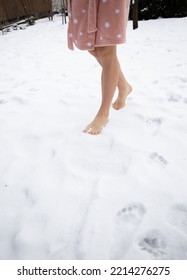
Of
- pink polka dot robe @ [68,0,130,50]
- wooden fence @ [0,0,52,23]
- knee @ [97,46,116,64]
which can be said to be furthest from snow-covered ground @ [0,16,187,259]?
wooden fence @ [0,0,52,23]

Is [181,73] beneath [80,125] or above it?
above

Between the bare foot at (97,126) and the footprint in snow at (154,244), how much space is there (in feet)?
2.41

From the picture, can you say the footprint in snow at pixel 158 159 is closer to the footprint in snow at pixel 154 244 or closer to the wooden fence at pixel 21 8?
the footprint in snow at pixel 154 244

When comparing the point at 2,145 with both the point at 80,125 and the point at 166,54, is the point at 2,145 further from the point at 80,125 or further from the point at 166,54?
the point at 166,54

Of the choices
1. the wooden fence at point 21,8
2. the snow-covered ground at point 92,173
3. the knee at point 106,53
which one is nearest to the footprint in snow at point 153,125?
the snow-covered ground at point 92,173

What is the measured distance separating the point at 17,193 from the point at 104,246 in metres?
0.51

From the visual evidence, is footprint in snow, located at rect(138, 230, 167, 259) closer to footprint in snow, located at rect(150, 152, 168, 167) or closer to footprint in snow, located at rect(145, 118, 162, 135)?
footprint in snow, located at rect(150, 152, 168, 167)

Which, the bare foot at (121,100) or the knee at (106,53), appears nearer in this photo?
the knee at (106,53)

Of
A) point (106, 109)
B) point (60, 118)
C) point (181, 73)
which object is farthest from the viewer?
point (181, 73)

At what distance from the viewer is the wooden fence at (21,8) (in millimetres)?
7722

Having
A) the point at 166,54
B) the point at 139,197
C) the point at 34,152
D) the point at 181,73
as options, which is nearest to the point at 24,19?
the point at 166,54

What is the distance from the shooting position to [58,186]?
3.66 feet

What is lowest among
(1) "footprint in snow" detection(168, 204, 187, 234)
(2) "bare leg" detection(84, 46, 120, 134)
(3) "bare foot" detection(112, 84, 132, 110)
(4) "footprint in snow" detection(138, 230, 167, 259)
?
(4) "footprint in snow" detection(138, 230, 167, 259)

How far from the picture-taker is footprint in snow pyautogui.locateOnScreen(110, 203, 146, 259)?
84cm
